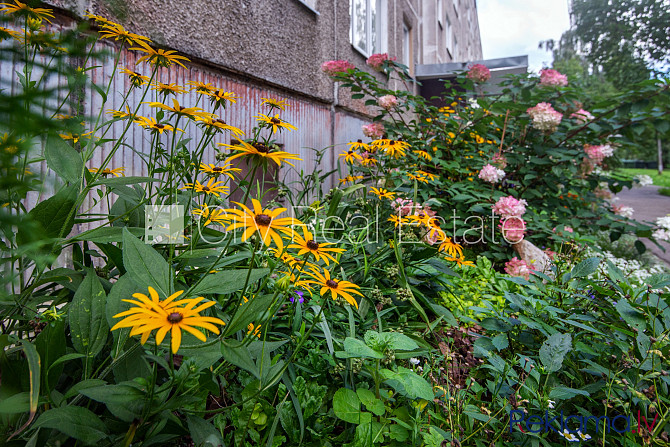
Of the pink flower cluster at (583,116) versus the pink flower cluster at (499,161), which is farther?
the pink flower cluster at (583,116)

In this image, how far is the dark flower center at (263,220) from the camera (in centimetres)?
75

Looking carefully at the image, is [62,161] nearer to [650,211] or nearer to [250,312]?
[250,312]

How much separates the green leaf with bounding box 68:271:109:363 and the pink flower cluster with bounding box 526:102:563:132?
332 centimetres

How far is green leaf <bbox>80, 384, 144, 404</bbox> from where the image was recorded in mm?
744

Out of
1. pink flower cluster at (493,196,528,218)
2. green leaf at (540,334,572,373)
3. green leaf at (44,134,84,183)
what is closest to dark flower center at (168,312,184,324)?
→ green leaf at (44,134,84,183)

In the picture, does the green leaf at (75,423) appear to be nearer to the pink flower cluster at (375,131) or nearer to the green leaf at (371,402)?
the green leaf at (371,402)

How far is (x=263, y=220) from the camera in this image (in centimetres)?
76

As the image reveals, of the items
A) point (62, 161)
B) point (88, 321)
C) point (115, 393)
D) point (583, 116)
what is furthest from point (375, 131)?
point (115, 393)

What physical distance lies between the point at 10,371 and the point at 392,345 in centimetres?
94

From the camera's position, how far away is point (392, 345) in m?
1.19

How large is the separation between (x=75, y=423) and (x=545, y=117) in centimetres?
348

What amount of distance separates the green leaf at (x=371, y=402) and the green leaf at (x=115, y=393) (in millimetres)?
648

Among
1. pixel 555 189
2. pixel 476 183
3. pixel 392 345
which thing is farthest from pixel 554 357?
pixel 555 189

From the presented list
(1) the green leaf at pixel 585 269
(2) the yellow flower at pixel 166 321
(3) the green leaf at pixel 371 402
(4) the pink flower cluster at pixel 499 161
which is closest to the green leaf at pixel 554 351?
(1) the green leaf at pixel 585 269
